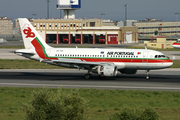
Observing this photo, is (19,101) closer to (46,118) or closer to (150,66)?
(46,118)

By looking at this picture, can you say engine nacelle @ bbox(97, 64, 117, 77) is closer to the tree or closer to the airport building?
the tree

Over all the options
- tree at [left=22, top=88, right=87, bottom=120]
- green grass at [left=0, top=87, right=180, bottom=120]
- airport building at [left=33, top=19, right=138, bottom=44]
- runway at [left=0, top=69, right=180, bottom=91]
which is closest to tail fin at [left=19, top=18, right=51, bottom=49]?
runway at [left=0, top=69, right=180, bottom=91]

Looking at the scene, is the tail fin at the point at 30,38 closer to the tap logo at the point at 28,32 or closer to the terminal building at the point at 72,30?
the tap logo at the point at 28,32

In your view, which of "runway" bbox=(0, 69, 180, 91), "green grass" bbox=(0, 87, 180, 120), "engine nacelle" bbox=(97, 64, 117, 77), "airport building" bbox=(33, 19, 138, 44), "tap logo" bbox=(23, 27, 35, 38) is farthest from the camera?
"airport building" bbox=(33, 19, 138, 44)

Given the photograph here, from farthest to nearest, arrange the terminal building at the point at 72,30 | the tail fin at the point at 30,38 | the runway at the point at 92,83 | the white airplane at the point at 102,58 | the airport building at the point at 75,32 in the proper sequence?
the terminal building at the point at 72,30 → the airport building at the point at 75,32 → the tail fin at the point at 30,38 → the white airplane at the point at 102,58 → the runway at the point at 92,83

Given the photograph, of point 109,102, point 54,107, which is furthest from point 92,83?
point 54,107

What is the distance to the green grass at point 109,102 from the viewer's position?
64.2ft

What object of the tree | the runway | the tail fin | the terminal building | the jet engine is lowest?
the runway

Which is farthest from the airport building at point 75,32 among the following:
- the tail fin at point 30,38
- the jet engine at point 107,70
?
the jet engine at point 107,70

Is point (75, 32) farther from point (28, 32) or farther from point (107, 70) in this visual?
point (107, 70)

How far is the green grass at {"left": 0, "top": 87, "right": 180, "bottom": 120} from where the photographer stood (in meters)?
19.6

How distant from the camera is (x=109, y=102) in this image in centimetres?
2325

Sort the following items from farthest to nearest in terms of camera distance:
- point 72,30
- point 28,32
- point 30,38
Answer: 1. point 72,30
2. point 28,32
3. point 30,38

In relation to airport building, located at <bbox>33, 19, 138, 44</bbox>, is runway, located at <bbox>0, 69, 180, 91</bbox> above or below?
below
